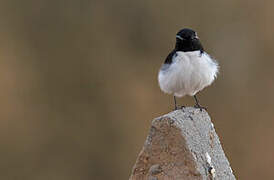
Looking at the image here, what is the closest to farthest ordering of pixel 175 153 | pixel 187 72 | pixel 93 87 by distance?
1. pixel 175 153
2. pixel 187 72
3. pixel 93 87

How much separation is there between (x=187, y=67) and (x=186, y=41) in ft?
0.86

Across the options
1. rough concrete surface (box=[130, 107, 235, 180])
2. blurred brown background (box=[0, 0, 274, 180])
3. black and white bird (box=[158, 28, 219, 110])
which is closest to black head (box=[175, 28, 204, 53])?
black and white bird (box=[158, 28, 219, 110])

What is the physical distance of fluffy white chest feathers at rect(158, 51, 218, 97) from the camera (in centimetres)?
873

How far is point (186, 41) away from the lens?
8758 mm

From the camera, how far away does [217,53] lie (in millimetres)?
22594

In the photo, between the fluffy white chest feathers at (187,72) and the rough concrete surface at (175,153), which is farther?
the fluffy white chest feathers at (187,72)

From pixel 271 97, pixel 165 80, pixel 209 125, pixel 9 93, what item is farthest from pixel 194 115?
pixel 271 97

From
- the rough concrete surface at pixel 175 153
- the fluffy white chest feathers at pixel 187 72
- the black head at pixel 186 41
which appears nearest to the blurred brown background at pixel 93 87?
the fluffy white chest feathers at pixel 187 72

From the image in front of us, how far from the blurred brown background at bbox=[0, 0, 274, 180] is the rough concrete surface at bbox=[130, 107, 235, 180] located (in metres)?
15.1

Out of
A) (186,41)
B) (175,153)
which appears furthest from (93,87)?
(175,153)

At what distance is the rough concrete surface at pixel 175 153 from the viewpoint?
6422 millimetres

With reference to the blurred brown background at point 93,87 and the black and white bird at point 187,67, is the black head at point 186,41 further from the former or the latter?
the blurred brown background at point 93,87

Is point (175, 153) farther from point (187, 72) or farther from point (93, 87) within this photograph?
point (93, 87)

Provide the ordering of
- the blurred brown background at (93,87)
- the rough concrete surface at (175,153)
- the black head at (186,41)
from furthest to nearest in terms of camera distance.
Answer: the blurred brown background at (93,87), the black head at (186,41), the rough concrete surface at (175,153)
